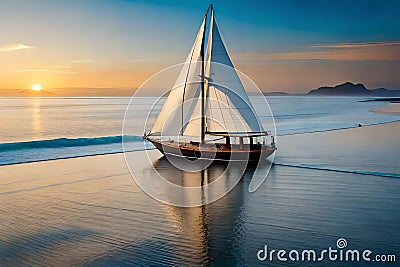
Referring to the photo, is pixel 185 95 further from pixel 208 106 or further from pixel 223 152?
pixel 223 152

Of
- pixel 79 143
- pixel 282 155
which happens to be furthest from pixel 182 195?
pixel 79 143

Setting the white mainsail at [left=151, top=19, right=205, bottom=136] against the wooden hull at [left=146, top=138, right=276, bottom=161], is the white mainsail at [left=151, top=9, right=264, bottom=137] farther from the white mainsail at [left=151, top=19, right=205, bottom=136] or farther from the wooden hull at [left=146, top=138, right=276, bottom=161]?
the wooden hull at [left=146, top=138, right=276, bottom=161]

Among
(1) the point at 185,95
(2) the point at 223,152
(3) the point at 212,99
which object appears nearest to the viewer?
(2) the point at 223,152

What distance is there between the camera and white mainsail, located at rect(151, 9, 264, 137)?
20156 mm

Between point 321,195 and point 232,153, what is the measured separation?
649 cm

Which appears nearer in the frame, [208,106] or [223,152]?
[223,152]

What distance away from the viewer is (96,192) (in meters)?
14.2

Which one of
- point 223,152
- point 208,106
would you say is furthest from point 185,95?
point 223,152

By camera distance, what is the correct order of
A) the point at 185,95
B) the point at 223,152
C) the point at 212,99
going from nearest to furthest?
the point at 223,152 → the point at 212,99 → the point at 185,95

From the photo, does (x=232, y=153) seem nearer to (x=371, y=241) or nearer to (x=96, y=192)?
(x=96, y=192)

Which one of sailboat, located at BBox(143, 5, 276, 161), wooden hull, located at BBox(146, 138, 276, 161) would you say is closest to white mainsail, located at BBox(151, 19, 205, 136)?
sailboat, located at BBox(143, 5, 276, 161)

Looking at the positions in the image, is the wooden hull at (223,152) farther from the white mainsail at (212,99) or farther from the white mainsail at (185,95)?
the white mainsail at (185,95)

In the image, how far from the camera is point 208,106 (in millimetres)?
20734

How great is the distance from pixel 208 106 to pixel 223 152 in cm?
274
